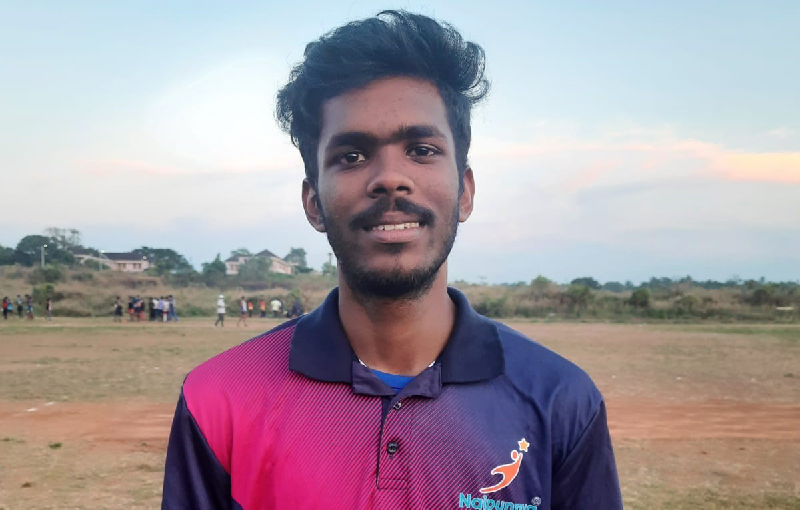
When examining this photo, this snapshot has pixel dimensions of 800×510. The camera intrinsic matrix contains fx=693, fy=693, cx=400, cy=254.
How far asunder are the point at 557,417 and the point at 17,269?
6340 cm

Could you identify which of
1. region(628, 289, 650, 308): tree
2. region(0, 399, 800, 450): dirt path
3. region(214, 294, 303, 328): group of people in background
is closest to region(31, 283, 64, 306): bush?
region(214, 294, 303, 328): group of people in background

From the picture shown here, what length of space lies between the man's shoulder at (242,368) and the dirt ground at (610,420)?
4983 mm

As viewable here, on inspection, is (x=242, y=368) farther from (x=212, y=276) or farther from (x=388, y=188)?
(x=212, y=276)

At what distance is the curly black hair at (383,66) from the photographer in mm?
1991

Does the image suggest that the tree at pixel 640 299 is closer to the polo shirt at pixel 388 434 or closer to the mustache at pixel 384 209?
the polo shirt at pixel 388 434

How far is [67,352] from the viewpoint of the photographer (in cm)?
1866

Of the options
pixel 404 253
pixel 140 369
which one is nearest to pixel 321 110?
pixel 404 253

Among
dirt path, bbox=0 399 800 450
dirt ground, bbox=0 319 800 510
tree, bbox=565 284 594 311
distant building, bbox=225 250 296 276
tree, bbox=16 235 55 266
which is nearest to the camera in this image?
dirt ground, bbox=0 319 800 510

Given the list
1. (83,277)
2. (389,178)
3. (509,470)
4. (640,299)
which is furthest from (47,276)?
(509,470)

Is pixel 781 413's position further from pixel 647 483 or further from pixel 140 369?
pixel 140 369

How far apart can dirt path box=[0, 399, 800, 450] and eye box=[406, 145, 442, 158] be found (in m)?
7.62

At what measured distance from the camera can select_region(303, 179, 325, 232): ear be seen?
82.5 inches

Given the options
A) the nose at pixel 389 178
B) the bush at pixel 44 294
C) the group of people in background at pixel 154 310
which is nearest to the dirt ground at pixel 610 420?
the nose at pixel 389 178

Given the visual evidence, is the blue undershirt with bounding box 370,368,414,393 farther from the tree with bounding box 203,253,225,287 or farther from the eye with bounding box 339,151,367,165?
the tree with bounding box 203,253,225,287
